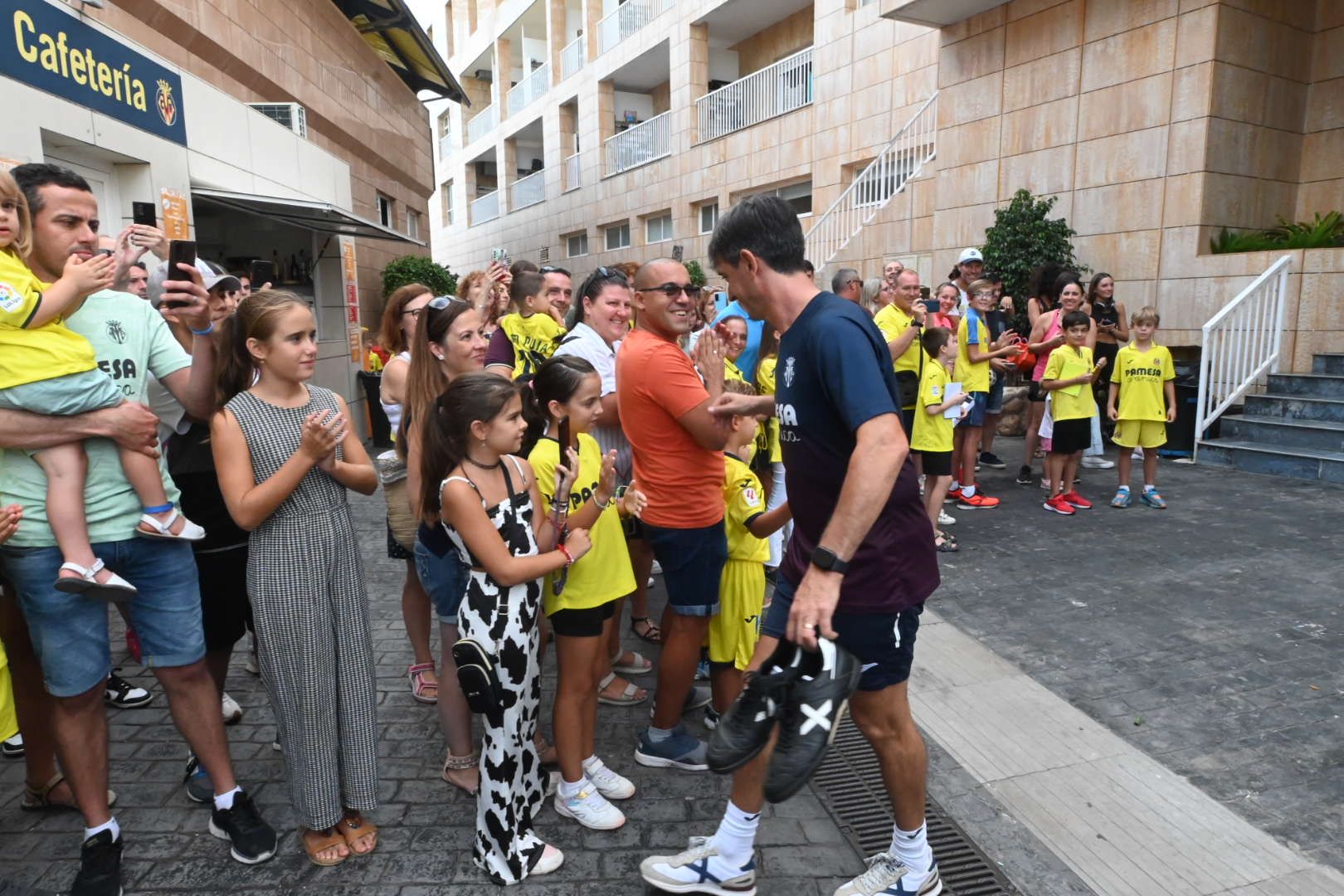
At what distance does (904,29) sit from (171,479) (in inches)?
564

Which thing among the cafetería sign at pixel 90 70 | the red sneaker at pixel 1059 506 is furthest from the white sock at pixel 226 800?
the red sneaker at pixel 1059 506

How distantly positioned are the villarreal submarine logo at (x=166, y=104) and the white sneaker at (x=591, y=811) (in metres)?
7.27

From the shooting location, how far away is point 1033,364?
Answer: 9062mm

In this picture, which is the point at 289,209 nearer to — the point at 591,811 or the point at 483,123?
the point at 591,811

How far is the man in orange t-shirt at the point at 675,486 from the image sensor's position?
3209mm

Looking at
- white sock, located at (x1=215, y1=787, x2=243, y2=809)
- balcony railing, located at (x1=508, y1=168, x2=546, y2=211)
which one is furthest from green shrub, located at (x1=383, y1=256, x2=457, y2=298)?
white sock, located at (x1=215, y1=787, x2=243, y2=809)

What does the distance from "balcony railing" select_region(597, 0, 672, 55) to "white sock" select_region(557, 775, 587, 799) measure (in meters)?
20.5

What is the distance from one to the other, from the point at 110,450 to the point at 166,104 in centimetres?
629

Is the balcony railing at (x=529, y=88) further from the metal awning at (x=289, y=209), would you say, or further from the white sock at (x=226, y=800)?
the white sock at (x=226, y=800)

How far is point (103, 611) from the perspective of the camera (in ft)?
8.67

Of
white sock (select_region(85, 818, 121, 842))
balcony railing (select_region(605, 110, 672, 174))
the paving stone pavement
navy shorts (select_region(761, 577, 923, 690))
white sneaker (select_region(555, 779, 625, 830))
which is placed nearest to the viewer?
navy shorts (select_region(761, 577, 923, 690))

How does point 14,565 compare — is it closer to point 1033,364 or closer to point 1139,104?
point 1033,364

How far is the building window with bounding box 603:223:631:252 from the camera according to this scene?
23.5 m

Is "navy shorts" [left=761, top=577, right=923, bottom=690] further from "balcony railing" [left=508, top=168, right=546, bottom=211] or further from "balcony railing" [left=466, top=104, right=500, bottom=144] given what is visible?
"balcony railing" [left=466, top=104, right=500, bottom=144]
